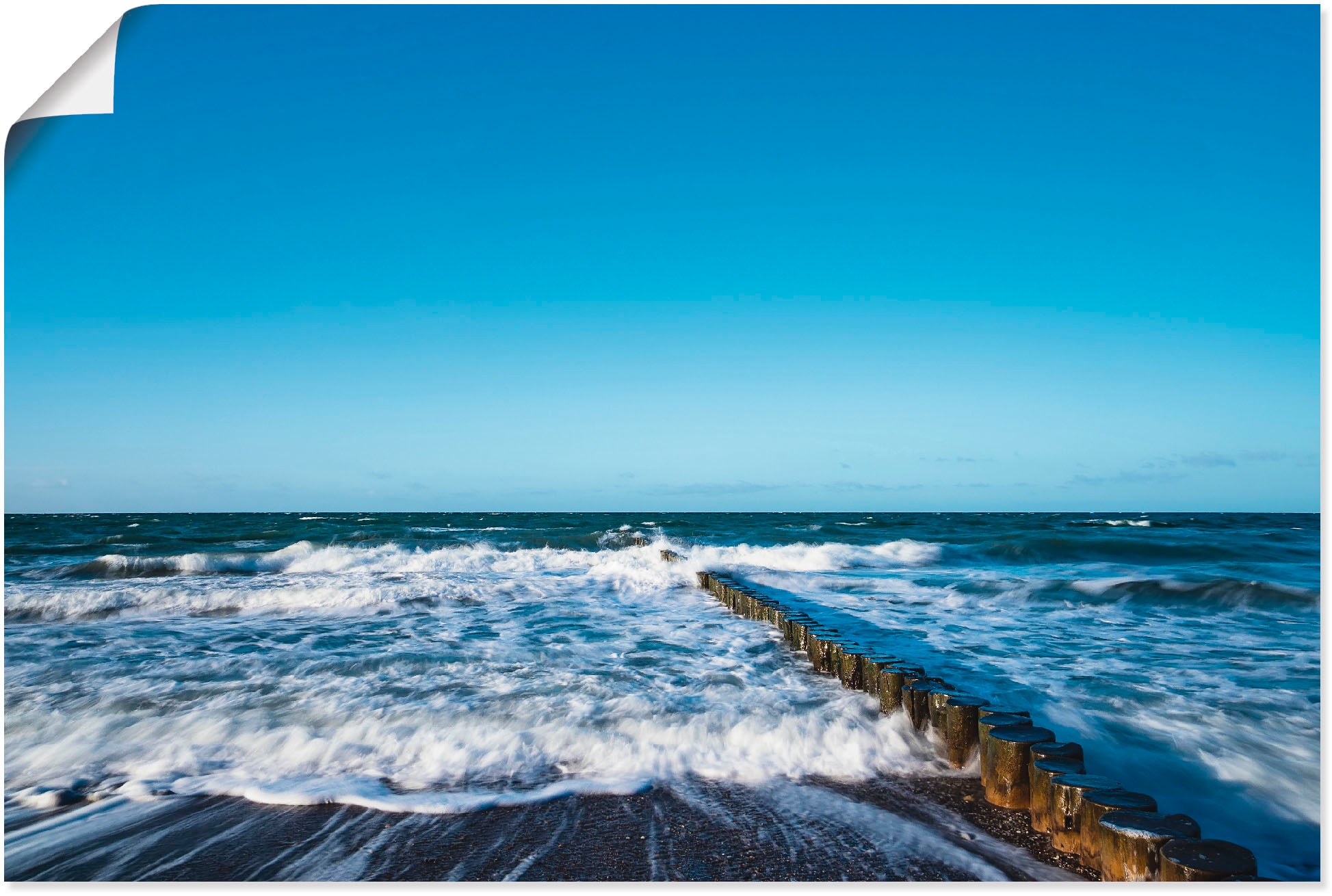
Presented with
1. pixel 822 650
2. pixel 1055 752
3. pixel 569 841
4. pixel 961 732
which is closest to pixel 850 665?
pixel 822 650

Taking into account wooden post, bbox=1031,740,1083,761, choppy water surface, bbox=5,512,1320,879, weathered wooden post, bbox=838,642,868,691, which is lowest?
choppy water surface, bbox=5,512,1320,879

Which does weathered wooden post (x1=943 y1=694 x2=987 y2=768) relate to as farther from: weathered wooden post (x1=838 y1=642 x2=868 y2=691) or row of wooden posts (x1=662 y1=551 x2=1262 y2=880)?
weathered wooden post (x1=838 y1=642 x2=868 y2=691)

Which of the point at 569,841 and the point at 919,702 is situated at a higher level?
the point at 919,702

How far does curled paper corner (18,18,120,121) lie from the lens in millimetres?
2504

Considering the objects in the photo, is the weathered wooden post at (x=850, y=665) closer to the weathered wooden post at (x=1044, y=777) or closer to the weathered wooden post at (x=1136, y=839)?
the weathered wooden post at (x=1044, y=777)

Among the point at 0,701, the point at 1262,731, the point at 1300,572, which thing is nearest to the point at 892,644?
the point at 1262,731

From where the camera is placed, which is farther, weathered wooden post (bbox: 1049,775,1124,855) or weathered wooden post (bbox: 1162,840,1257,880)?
weathered wooden post (bbox: 1049,775,1124,855)

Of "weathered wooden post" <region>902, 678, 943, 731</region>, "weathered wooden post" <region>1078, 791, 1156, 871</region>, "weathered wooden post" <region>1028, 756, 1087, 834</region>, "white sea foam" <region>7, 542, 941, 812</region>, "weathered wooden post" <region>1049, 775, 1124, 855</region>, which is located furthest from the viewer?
"weathered wooden post" <region>902, 678, 943, 731</region>

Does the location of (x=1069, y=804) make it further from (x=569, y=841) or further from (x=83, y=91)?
(x=83, y=91)

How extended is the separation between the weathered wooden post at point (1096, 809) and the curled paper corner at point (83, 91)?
3938 millimetres

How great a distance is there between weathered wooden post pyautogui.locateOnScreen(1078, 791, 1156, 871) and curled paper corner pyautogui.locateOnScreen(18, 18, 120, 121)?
394 centimetres

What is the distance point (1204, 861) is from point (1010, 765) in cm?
97

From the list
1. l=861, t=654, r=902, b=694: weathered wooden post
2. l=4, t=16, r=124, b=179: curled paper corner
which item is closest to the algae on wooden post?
l=861, t=654, r=902, b=694: weathered wooden post

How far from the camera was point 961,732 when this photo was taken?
3580 mm
